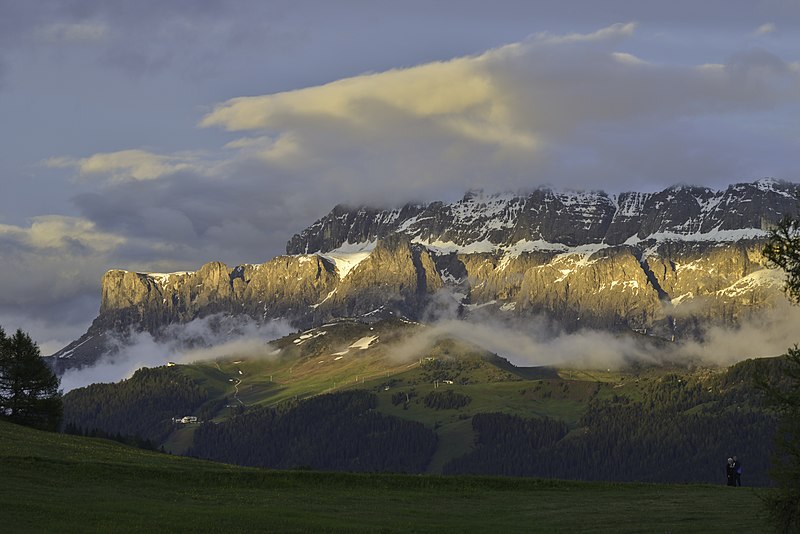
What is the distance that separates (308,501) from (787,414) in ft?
122

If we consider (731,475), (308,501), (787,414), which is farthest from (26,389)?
(787,414)

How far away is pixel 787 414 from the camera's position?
192 ft

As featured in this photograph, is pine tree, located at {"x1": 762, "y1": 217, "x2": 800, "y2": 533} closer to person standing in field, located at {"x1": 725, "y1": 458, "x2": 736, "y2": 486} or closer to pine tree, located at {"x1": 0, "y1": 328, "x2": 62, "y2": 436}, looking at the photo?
person standing in field, located at {"x1": 725, "y1": 458, "x2": 736, "y2": 486}

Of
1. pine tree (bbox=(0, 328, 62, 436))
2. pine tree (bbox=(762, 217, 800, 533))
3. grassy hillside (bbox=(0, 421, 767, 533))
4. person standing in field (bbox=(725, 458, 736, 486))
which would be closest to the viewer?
pine tree (bbox=(762, 217, 800, 533))

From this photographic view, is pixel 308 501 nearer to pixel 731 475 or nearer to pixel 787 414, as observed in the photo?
pixel 787 414

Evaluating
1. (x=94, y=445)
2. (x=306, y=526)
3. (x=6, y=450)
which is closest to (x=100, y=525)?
(x=306, y=526)

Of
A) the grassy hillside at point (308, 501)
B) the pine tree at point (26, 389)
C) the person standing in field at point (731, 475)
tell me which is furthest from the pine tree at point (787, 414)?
the pine tree at point (26, 389)

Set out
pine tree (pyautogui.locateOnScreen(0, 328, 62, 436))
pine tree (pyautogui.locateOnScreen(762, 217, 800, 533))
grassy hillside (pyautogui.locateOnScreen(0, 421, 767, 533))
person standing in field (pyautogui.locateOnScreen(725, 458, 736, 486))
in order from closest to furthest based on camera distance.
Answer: pine tree (pyautogui.locateOnScreen(762, 217, 800, 533))
grassy hillside (pyautogui.locateOnScreen(0, 421, 767, 533))
person standing in field (pyautogui.locateOnScreen(725, 458, 736, 486))
pine tree (pyautogui.locateOnScreen(0, 328, 62, 436))

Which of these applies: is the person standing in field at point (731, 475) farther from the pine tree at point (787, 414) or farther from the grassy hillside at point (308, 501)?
the pine tree at point (787, 414)

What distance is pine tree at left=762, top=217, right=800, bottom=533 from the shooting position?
56938 mm

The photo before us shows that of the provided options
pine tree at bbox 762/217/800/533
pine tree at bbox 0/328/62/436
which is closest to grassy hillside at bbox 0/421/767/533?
pine tree at bbox 762/217/800/533

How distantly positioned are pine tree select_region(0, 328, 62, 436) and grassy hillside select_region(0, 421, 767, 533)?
45.1 m

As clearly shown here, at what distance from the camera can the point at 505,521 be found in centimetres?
7419

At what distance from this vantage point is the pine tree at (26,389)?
15150 cm
